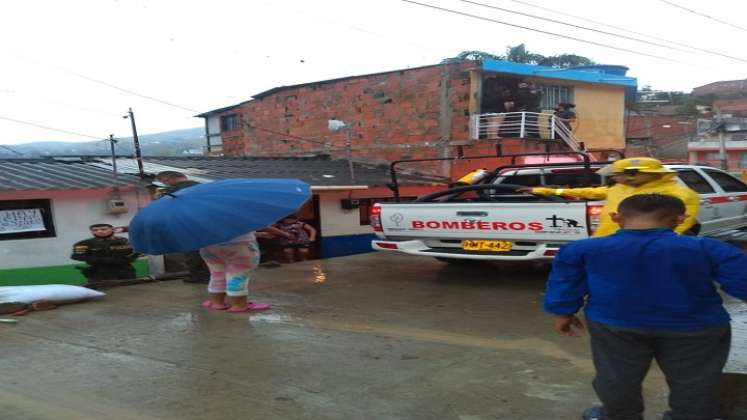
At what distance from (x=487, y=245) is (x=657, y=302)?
13.8 feet

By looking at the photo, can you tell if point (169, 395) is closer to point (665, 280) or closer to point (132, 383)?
point (132, 383)

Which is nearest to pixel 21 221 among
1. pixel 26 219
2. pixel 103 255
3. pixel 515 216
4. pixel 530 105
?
pixel 26 219

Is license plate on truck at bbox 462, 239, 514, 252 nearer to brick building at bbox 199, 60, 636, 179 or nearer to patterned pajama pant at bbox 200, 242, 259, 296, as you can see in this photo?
patterned pajama pant at bbox 200, 242, 259, 296

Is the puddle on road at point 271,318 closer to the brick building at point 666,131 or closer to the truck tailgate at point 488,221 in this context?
the truck tailgate at point 488,221

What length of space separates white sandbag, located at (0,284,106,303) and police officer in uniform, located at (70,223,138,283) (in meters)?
1.05

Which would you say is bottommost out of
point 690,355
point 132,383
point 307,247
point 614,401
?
point 307,247

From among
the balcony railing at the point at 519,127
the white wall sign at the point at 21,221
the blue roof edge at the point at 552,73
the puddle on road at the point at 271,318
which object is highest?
the blue roof edge at the point at 552,73

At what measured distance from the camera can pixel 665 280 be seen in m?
2.38

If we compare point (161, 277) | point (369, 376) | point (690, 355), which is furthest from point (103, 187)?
point (690, 355)

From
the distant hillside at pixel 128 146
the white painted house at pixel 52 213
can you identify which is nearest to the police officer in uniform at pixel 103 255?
the white painted house at pixel 52 213

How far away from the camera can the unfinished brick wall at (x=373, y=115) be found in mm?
16344

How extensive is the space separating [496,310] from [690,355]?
337cm

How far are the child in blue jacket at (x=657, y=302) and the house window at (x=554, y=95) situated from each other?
17195 mm

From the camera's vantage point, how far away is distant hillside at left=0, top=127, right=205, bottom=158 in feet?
43.4
